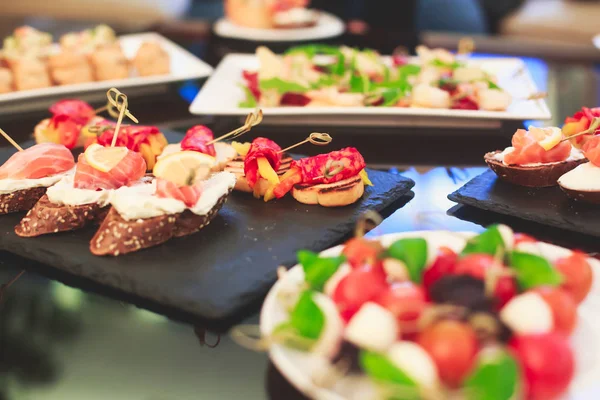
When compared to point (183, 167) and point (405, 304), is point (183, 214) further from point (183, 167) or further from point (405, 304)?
point (405, 304)

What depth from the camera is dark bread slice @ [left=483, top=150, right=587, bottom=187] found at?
1863 millimetres

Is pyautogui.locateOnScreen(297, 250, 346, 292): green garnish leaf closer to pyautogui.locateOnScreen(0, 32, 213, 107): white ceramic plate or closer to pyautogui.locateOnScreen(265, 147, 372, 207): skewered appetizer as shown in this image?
pyautogui.locateOnScreen(265, 147, 372, 207): skewered appetizer

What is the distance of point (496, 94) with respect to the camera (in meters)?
2.51

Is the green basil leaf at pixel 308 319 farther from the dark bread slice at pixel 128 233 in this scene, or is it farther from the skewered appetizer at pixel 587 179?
the skewered appetizer at pixel 587 179

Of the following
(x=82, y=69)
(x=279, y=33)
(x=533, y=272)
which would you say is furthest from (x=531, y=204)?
(x=279, y=33)

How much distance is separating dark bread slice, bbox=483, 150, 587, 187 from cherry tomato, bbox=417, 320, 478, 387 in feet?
3.21

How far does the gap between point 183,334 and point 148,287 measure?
0.15 meters

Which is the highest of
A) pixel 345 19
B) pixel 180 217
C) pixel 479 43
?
pixel 180 217

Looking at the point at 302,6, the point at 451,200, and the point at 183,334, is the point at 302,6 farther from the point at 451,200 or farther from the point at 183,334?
the point at 183,334

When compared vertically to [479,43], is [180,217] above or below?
above

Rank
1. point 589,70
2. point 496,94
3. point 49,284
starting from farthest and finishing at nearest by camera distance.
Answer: point 589,70 → point 496,94 → point 49,284

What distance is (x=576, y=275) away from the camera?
1.21 metres

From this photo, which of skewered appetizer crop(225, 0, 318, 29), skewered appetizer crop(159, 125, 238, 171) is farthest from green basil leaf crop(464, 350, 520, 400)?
skewered appetizer crop(225, 0, 318, 29)

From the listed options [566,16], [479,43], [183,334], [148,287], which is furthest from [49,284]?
[566,16]
